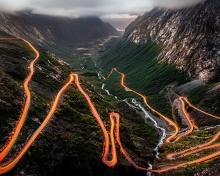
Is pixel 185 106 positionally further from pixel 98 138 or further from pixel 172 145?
pixel 98 138

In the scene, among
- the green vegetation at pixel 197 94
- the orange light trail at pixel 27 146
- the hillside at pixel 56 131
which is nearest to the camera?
the orange light trail at pixel 27 146

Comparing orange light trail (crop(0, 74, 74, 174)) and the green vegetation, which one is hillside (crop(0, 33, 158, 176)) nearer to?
orange light trail (crop(0, 74, 74, 174))

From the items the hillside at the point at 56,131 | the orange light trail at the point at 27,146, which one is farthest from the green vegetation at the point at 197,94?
the orange light trail at the point at 27,146

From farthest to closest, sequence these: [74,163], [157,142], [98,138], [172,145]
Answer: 1. [157,142]
2. [172,145]
3. [98,138]
4. [74,163]

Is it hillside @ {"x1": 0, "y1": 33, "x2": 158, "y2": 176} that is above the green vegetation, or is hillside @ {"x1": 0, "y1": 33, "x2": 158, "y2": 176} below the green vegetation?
below

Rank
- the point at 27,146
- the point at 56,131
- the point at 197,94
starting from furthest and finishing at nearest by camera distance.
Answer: the point at 197,94 → the point at 56,131 → the point at 27,146

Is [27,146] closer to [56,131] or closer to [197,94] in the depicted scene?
[56,131]

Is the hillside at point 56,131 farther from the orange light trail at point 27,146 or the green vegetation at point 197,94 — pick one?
the green vegetation at point 197,94

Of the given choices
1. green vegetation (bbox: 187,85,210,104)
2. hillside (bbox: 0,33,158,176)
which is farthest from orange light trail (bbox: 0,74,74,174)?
green vegetation (bbox: 187,85,210,104)

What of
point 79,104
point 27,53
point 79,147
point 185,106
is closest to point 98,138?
point 79,147

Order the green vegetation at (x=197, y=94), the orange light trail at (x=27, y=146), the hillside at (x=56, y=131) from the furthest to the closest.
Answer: the green vegetation at (x=197, y=94), the hillside at (x=56, y=131), the orange light trail at (x=27, y=146)

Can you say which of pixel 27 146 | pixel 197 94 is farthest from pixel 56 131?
pixel 197 94
